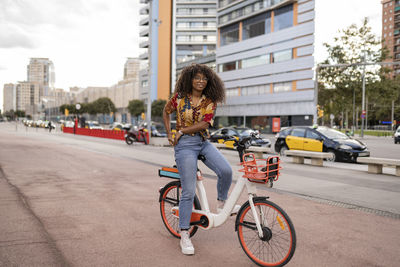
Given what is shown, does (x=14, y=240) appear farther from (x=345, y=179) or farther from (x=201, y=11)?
(x=201, y=11)

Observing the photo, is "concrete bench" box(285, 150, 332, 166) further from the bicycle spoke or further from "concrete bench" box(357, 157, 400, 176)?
→ the bicycle spoke

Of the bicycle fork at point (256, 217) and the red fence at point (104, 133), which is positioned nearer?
the bicycle fork at point (256, 217)

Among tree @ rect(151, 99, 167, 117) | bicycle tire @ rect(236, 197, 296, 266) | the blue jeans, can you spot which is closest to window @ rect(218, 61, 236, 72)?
tree @ rect(151, 99, 167, 117)

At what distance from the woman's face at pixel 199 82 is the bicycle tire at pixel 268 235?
121 centimetres

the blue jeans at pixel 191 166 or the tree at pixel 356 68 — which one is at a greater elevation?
the tree at pixel 356 68

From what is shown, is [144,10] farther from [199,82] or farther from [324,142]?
[199,82]

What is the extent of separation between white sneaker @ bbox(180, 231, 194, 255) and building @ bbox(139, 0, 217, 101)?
268 ft

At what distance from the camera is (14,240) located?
13.1ft

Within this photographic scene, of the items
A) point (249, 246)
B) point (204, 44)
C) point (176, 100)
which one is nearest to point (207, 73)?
point (176, 100)

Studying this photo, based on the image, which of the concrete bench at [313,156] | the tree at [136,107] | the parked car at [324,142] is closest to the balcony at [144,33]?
the tree at [136,107]

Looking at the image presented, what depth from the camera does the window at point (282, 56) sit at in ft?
167

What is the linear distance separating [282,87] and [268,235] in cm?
5083

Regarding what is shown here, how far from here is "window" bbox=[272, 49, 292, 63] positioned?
50906 millimetres

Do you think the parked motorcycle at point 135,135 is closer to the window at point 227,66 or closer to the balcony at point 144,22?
the window at point 227,66
